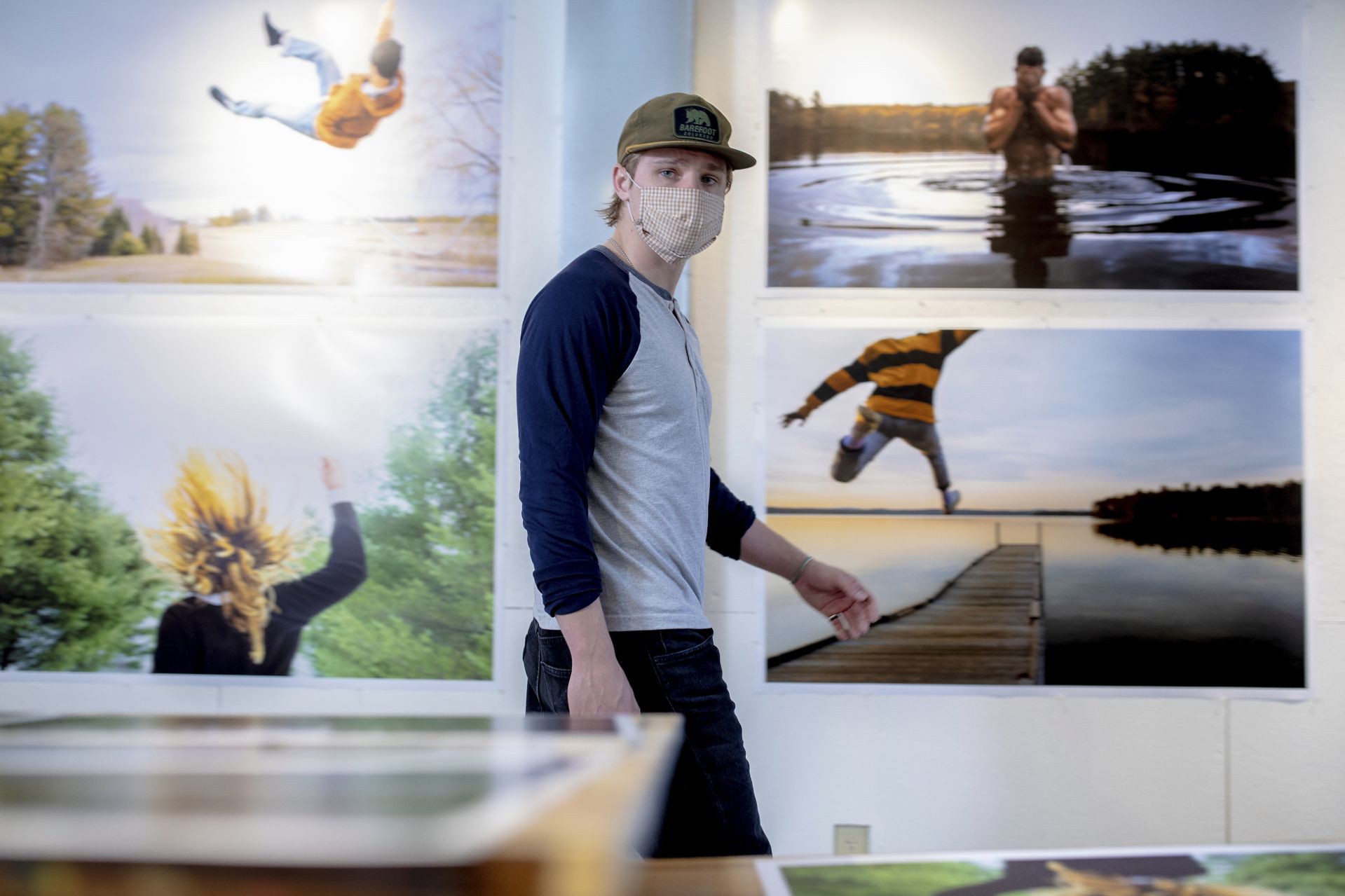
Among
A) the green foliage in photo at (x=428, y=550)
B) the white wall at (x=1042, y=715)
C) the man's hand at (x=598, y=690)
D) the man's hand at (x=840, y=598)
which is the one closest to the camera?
the man's hand at (x=598, y=690)

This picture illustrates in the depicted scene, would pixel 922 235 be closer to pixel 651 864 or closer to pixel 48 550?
pixel 651 864

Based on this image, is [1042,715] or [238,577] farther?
[238,577]

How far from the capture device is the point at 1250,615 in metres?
2.20

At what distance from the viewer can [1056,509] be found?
2229mm

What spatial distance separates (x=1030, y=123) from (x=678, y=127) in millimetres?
1185

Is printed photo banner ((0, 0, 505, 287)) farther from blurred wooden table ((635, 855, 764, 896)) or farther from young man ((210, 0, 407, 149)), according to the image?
blurred wooden table ((635, 855, 764, 896))

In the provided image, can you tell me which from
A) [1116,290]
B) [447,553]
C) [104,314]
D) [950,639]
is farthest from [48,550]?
[1116,290]

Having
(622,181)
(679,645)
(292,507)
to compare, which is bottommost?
(679,645)

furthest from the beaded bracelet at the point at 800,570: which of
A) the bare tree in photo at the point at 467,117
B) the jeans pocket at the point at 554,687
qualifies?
the bare tree in photo at the point at 467,117

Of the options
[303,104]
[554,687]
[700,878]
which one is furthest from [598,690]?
[303,104]

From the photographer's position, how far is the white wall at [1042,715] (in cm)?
220

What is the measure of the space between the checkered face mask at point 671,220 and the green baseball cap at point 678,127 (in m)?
0.07

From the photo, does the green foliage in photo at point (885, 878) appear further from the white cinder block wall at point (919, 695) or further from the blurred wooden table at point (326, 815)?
the white cinder block wall at point (919, 695)

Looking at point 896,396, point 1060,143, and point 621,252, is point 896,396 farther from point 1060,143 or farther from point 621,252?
point 621,252
